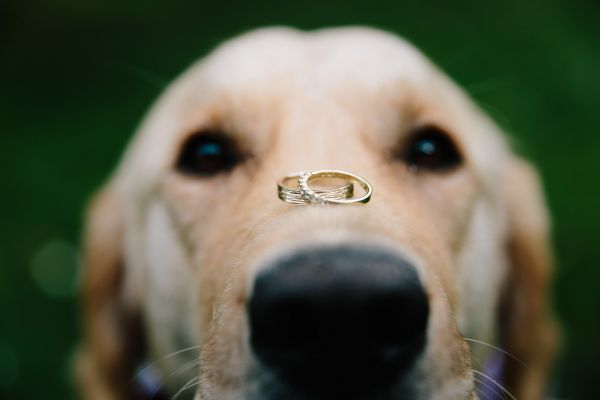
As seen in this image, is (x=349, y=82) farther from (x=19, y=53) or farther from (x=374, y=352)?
(x=19, y=53)

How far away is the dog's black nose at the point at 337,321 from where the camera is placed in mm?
1281

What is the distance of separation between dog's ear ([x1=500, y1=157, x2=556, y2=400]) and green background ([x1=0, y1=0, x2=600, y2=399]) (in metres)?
1.81

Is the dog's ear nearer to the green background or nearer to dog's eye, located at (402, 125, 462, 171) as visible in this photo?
dog's eye, located at (402, 125, 462, 171)

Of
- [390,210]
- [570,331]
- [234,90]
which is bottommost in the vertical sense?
[570,331]

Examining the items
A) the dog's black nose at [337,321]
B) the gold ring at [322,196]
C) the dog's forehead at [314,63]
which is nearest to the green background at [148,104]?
the dog's forehead at [314,63]

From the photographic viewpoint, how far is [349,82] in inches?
92.2

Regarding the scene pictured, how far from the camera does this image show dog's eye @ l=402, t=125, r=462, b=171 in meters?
2.34

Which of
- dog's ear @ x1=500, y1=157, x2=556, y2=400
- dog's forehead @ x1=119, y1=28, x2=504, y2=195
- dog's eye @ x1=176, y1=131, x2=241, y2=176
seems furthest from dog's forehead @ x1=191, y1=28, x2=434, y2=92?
dog's ear @ x1=500, y1=157, x2=556, y2=400

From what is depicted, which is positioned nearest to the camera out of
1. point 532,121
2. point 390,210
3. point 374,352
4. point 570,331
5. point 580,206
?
point 374,352

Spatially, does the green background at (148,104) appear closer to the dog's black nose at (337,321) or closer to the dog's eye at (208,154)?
the dog's eye at (208,154)

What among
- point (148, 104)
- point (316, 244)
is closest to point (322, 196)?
point (316, 244)

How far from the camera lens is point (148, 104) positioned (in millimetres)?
6672

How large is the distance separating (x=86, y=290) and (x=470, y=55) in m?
4.63

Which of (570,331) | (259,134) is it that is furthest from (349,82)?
(570,331)
